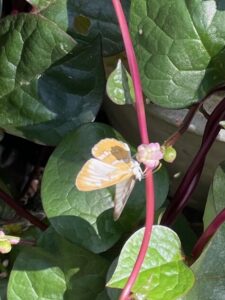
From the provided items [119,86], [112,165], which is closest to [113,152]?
[112,165]

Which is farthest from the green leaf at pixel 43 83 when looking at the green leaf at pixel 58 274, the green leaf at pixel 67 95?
the green leaf at pixel 58 274

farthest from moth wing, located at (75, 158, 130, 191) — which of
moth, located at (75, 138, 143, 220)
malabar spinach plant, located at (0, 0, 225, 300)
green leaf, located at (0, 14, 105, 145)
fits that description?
green leaf, located at (0, 14, 105, 145)

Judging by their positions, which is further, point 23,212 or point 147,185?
point 23,212

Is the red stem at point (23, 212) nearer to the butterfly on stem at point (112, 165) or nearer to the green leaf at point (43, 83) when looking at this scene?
the green leaf at point (43, 83)

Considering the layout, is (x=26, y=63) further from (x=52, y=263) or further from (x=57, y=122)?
(x=52, y=263)

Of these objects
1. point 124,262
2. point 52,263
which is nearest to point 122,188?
point 124,262

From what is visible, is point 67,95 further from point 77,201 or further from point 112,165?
point 112,165
